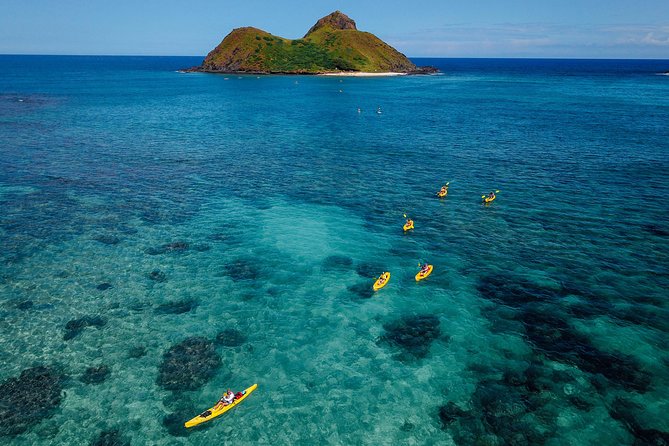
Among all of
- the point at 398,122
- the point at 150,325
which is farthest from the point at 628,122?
the point at 150,325

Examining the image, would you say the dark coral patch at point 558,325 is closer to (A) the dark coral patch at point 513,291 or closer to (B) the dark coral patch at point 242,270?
(A) the dark coral patch at point 513,291

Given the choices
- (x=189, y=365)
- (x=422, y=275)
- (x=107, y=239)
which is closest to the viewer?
(x=189, y=365)

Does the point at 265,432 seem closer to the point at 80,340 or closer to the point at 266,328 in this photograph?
the point at 266,328

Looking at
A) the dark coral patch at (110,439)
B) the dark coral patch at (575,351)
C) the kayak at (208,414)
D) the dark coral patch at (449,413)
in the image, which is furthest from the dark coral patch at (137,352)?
the dark coral patch at (575,351)

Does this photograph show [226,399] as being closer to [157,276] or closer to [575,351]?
[157,276]

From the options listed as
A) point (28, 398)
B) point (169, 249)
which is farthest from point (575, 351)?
A: point (169, 249)

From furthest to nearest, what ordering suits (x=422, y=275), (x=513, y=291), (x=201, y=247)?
(x=201, y=247) → (x=422, y=275) → (x=513, y=291)
